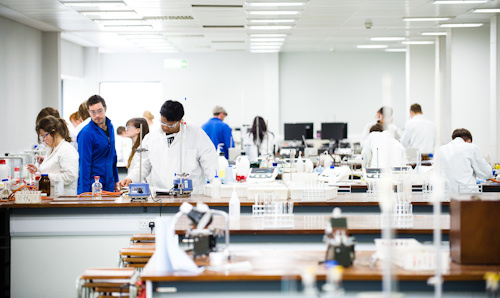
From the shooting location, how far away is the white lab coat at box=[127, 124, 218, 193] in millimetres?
5141

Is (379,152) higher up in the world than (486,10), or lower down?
lower down

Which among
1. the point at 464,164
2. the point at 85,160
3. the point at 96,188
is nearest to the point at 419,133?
the point at 464,164

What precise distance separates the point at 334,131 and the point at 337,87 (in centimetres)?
226

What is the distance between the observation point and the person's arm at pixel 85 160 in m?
5.39

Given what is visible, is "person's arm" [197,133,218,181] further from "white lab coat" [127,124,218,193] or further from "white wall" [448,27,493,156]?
"white wall" [448,27,493,156]

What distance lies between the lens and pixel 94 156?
5520mm

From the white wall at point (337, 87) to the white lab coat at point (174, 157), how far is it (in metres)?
9.53

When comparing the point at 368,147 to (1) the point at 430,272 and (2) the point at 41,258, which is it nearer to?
(2) the point at 41,258

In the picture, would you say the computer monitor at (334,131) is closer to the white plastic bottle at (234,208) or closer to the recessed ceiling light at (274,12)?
the recessed ceiling light at (274,12)

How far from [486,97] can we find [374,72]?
4553 millimetres

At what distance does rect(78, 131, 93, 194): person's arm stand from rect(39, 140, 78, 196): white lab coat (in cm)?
10

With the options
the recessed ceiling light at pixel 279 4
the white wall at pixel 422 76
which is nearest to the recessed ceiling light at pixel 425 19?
the recessed ceiling light at pixel 279 4

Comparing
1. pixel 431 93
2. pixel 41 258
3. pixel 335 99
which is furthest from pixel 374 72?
pixel 41 258

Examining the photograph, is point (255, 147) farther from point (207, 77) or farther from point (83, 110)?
point (207, 77)
